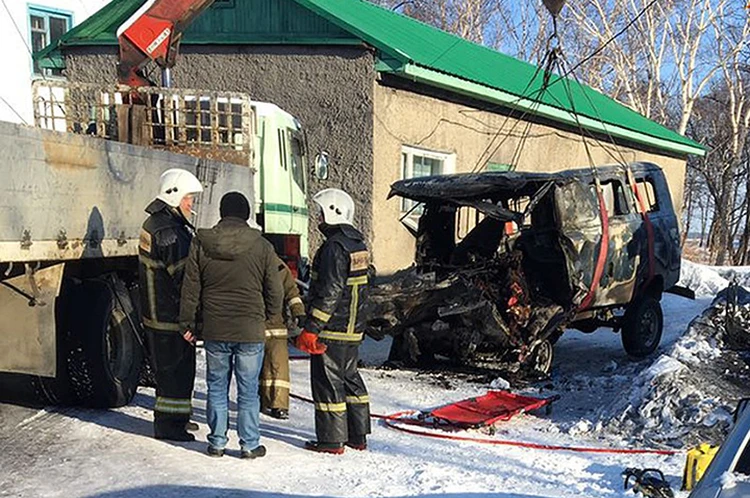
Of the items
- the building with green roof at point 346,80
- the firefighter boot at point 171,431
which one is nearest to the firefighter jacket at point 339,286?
the firefighter boot at point 171,431

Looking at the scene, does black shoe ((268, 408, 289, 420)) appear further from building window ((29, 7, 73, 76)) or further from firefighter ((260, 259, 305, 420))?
building window ((29, 7, 73, 76))

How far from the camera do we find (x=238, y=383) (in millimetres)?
5207

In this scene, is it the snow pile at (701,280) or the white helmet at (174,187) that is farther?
the snow pile at (701,280)

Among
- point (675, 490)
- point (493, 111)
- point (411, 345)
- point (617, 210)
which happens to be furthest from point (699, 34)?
point (675, 490)

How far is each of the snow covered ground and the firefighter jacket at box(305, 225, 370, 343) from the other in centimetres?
93

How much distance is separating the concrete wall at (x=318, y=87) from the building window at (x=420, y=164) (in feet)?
3.45

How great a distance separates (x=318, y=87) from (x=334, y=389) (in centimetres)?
803

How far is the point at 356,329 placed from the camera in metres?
5.51

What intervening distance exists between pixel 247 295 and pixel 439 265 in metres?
4.26

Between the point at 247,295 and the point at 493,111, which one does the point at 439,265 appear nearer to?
the point at 247,295

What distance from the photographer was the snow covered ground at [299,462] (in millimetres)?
4742

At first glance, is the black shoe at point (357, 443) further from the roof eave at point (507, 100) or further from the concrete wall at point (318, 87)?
the concrete wall at point (318, 87)

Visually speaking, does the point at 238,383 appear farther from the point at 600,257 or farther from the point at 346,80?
the point at 346,80

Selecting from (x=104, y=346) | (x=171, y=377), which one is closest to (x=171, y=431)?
(x=171, y=377)
